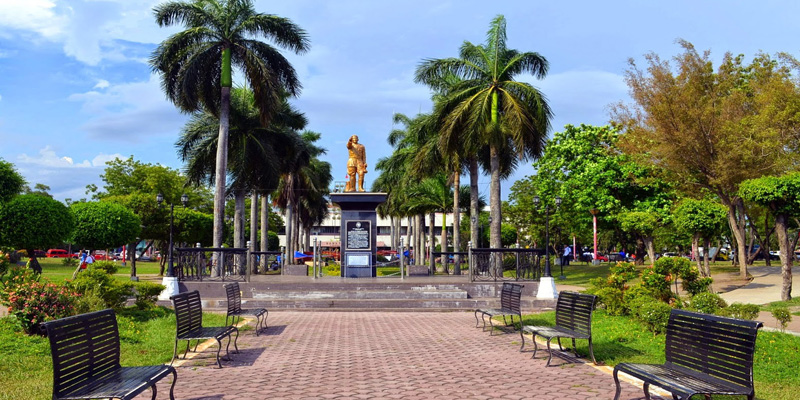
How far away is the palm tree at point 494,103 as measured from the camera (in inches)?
962

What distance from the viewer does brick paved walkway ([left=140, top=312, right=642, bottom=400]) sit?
6.45 m

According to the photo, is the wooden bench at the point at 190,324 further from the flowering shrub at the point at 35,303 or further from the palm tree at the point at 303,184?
the palm tree at the point at 303,184

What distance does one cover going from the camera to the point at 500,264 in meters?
22.0

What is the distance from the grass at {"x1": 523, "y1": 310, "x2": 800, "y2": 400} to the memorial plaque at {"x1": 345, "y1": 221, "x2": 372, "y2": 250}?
12598 mm

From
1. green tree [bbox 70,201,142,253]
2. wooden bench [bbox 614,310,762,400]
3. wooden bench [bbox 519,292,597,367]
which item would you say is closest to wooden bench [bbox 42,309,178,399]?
wooden bench [bbox 614,310,762,400]

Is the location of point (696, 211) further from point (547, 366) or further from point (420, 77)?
point (547, 366)

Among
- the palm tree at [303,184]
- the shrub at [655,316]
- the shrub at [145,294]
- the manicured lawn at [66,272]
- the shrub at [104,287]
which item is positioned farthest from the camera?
the palm tree at [303,184]

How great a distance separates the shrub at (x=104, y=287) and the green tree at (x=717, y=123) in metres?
20.8

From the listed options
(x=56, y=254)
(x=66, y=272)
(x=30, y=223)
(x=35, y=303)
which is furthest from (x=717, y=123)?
(x=56, y=254)

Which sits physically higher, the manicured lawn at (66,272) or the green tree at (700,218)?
the green tree at (700,218)

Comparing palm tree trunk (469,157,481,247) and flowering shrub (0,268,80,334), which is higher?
palm tree trunk (469,157,481,247)

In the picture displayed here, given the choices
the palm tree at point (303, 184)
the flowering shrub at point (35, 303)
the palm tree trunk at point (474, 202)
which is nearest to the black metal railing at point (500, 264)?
the palm tree trunk at point (474, 202)

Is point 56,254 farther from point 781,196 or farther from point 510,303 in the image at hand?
point 781,196

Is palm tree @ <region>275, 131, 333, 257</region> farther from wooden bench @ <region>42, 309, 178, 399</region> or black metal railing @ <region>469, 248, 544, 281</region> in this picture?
wooden bench @ <region>42, 309, 178, 399</region>
